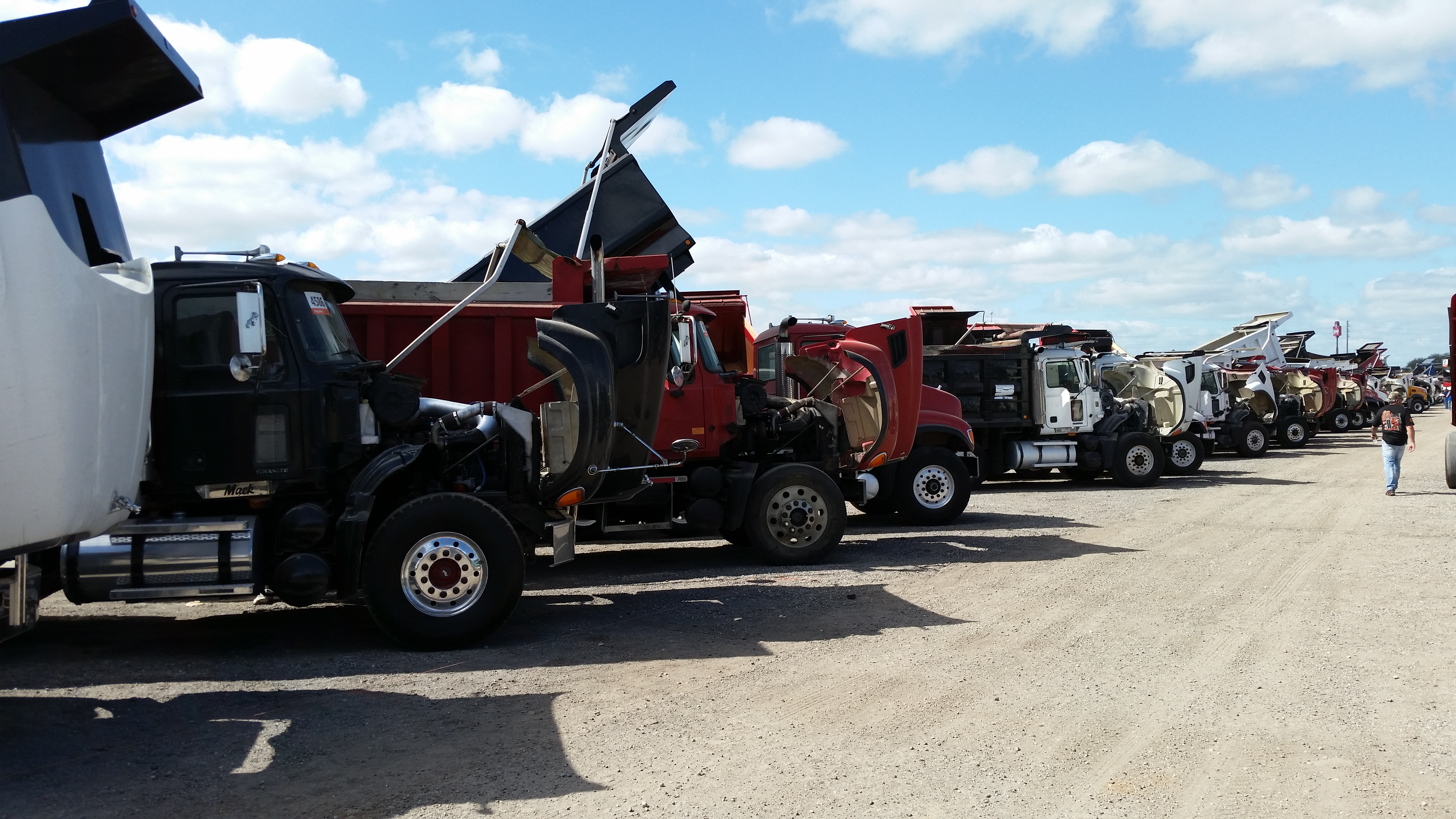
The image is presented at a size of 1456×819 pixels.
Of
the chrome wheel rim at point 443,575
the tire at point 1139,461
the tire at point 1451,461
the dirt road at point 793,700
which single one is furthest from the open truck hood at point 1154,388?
the chrome wheel rim at point 443,575

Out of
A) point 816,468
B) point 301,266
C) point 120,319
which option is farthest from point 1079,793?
point 816,468

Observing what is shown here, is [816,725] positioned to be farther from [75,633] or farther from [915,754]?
[75,633]

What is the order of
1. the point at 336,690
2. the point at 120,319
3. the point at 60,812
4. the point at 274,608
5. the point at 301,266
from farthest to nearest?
the point at 274,608 < the point at 301,266 < the point at 336,690 < the point at 120,319 < the point at 60,812

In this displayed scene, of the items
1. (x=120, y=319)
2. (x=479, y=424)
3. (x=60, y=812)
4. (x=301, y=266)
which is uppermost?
(x=301, y=266)

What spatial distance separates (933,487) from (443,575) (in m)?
9.12

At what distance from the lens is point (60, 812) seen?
15.0 ft

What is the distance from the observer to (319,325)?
7770mm

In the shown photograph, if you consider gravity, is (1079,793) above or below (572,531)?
below

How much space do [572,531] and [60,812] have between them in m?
4.34

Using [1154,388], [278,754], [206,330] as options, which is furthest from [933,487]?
[278,754]

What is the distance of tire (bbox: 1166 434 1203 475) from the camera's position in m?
22.1

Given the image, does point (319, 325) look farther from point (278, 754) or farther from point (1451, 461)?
point (1451, 461)

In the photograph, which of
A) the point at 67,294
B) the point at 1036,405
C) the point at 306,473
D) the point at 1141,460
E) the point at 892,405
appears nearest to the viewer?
the point at 67,294

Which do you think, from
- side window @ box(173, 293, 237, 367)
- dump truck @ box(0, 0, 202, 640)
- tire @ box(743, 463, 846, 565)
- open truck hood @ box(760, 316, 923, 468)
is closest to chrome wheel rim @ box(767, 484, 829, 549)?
tire @ box(743, 463, 846, 565)
